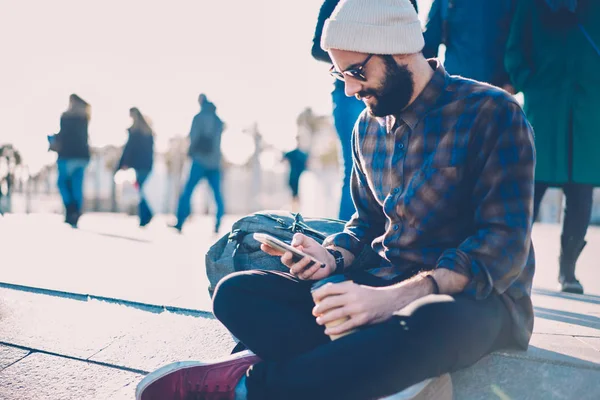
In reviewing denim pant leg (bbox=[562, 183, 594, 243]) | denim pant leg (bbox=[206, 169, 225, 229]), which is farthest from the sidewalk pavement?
denim pant leg (bbox=[206, 169, 225, 229])

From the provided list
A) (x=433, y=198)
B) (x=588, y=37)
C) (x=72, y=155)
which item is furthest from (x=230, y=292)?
(x=72, y=155)

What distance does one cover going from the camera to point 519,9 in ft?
11.1

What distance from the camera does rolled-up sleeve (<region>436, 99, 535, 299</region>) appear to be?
1616 mm

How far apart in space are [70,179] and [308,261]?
812 cm

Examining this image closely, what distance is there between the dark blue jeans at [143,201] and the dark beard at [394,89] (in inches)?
312

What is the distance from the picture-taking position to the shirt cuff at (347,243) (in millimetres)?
2184

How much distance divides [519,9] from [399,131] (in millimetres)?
2017

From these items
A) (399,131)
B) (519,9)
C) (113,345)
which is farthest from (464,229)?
(519,9)

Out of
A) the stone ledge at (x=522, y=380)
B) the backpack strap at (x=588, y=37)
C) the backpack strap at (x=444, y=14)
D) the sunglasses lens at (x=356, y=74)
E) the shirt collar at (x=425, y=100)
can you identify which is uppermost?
the backpack strap at (x=444, y=14)

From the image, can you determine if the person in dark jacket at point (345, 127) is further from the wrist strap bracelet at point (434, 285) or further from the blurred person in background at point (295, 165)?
the blurred person in background at point (295, 165)

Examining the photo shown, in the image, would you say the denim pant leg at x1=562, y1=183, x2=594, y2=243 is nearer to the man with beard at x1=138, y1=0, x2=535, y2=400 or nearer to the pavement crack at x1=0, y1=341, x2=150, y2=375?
the man with beard at x1=138, y1=0, x2=535, y2=400

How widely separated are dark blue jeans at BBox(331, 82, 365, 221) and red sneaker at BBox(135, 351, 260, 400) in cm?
205

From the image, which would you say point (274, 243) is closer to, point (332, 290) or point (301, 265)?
point (301, 265)

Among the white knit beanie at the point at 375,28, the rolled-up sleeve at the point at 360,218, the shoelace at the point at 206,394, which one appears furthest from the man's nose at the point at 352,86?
the shoelace at the point at 206,394
